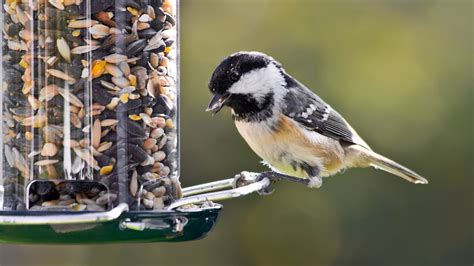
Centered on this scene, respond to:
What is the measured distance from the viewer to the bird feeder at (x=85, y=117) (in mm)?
3768

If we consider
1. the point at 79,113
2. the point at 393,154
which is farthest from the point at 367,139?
the point at 79,113

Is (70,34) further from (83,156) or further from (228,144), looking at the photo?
(228,144)

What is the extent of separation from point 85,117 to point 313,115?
192 centimetres

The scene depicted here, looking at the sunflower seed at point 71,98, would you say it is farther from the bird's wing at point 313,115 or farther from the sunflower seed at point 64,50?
the bird's wing at point 313,115

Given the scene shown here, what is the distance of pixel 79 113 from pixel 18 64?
38 cm

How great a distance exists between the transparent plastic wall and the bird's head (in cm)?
63

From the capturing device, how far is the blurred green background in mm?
8859

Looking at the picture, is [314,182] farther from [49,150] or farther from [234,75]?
[49,150]

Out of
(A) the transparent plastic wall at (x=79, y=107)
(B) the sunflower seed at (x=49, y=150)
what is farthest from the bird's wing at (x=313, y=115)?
(B) the sunflower seed at (x=49, y=150)

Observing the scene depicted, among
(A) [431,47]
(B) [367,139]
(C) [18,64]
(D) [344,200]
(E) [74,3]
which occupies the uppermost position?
(E) [74,3]

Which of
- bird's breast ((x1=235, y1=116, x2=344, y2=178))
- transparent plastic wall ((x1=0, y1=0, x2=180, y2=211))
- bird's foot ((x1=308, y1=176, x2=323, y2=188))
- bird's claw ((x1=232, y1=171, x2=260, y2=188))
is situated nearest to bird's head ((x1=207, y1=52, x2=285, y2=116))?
bird's breast ((x1=235, y1=116, x2=344, y2=178))

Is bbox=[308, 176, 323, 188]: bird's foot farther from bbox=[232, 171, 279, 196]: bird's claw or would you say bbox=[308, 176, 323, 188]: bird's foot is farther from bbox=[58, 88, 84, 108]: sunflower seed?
bbox=[58, 88, 84, 108]: sunflower seed

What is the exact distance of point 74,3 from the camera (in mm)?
3793

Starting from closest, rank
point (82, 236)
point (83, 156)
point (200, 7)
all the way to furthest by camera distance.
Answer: point (82, 236) → point (83, 156) → point (200, 7)
